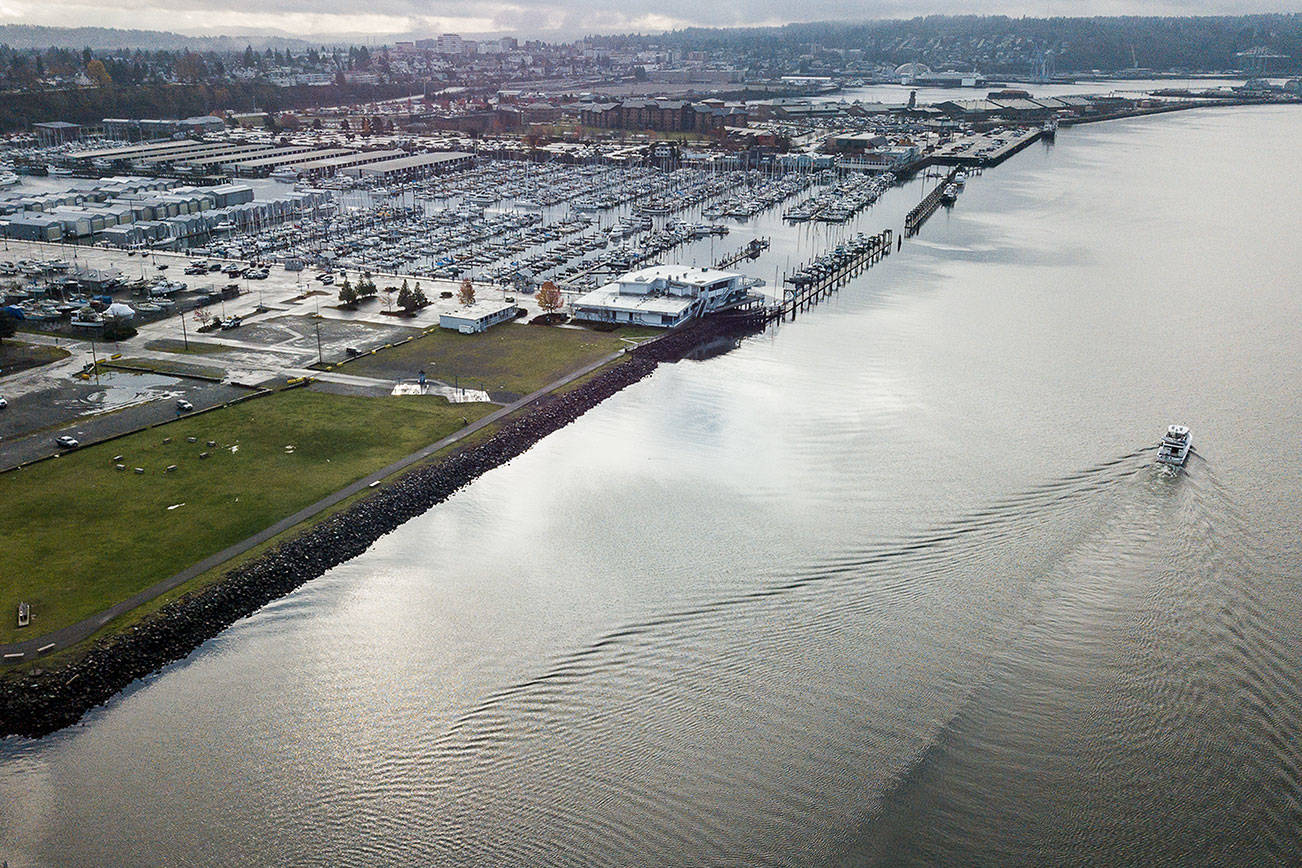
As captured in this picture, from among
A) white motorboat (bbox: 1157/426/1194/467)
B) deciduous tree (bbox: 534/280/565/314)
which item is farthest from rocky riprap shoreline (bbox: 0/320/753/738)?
white motorboat (bbox: 1157/426/1194/467)

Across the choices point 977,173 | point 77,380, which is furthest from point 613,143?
point 77,380

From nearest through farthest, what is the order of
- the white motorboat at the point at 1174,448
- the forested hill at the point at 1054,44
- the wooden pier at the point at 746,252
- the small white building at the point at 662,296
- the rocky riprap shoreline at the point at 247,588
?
the rocky riprap shoreline at the point at 247,588 < the white motorboat at the point at 1174,448 < the small white building at the point at 662,296 < the wooden pier at the point at 746,252 < the forested hill at the point at 1054,44

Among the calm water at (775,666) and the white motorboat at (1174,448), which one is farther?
the white motorboat at (1174,448)

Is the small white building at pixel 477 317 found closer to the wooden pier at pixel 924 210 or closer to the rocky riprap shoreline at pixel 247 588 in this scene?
the rocky riprap shoreline at pixel 247 588

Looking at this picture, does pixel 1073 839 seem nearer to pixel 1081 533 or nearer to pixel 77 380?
pixel 1081 533

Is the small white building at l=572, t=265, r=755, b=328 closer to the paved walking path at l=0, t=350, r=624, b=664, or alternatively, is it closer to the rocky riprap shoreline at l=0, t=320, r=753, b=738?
the rocky riprap shoreline at l=0, t=320, r=753, b=738

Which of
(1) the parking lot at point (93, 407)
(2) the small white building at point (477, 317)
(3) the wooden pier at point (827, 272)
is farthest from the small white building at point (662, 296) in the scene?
(1) the parking lot at point (93, 407)

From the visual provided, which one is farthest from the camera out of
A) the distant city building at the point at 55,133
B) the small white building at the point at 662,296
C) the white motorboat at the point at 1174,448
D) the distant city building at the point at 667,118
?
the distant city building at the point at 667,118
